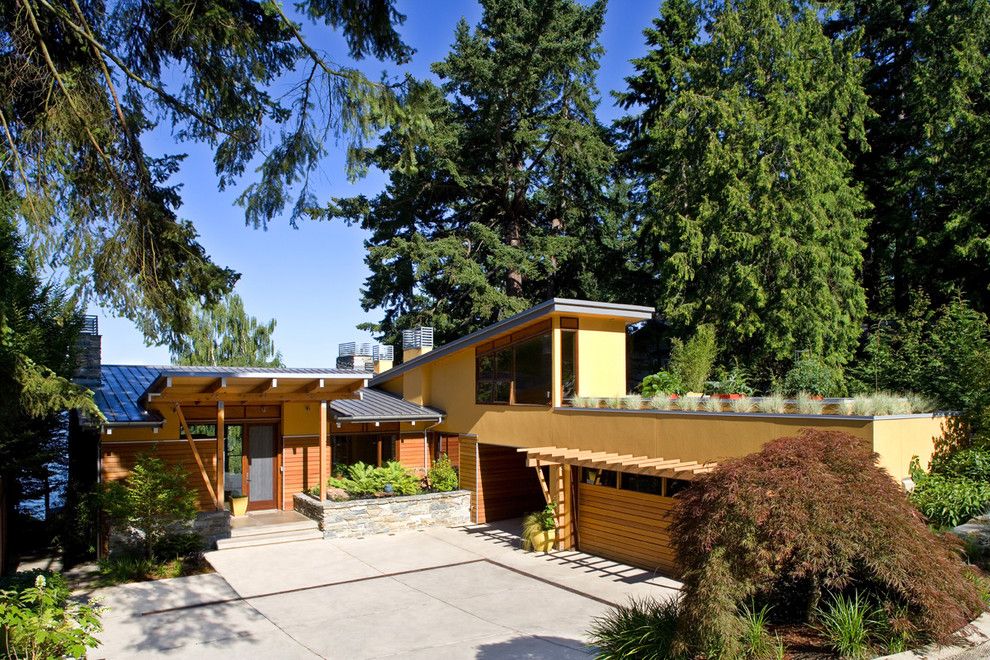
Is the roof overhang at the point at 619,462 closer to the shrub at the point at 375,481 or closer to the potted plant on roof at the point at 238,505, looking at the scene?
the shrub at the point at 375,481

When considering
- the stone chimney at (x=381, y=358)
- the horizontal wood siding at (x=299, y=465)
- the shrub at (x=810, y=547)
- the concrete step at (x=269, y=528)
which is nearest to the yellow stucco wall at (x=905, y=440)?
the shrub at (x=810, y=547)

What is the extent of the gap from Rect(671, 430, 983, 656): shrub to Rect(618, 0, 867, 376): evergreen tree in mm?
12637

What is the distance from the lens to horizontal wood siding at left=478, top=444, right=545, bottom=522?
1628cm

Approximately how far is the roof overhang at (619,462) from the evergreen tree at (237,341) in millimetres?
16073

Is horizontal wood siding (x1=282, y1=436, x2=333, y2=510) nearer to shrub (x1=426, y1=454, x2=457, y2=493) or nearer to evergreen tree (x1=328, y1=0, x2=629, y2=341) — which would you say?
shrub (x1=426, y1=454, x2=457, y2=493)

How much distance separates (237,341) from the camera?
1045 inches

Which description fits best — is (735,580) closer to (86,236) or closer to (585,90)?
(86,236)

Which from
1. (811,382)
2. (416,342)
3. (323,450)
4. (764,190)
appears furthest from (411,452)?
(764,190)

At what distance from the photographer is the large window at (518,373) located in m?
14.0

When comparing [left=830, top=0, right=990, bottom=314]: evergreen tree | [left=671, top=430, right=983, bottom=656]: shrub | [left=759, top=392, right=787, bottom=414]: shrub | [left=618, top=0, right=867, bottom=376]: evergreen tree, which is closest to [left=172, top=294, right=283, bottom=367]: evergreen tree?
[left=618, top=0, right=867, bottom=376]: evergreen tree

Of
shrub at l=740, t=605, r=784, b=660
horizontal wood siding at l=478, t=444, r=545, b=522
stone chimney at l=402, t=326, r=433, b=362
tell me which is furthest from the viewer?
stone chimney at l=402, t=326, r=433, b=362

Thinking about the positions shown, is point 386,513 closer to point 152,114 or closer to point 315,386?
point 315,386

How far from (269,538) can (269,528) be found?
0.76ft

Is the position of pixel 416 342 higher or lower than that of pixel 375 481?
higher
